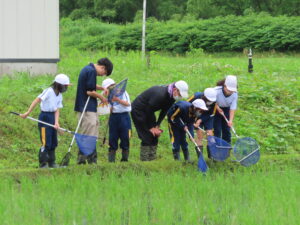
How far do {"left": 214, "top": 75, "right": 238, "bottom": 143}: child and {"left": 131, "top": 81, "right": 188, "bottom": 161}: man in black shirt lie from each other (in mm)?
954

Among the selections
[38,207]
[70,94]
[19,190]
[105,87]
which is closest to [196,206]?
[38,207]

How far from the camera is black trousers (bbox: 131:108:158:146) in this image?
31.3 ft

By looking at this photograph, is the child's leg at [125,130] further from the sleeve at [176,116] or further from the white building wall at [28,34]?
the white building wall at [28,34]

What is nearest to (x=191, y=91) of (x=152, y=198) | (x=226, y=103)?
(x=226, y=103)

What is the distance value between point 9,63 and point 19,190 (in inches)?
290

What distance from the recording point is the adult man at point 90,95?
9023 mm

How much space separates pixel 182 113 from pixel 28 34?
641cm

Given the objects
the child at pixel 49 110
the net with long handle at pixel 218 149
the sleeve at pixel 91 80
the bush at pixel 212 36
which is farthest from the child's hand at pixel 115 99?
the bush at pixel 212 36

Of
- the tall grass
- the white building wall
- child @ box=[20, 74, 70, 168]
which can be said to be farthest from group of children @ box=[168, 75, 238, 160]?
the white building wall

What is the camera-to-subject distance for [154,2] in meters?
56.8

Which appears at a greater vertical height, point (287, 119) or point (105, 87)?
point (105, 87)

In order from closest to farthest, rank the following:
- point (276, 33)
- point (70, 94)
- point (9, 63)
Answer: point (70, 94) → point (9, 63) → point (276, 33)

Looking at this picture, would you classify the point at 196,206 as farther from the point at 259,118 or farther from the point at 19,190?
the point at 259,118

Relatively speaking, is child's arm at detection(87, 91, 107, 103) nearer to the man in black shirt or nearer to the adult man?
the adult man
